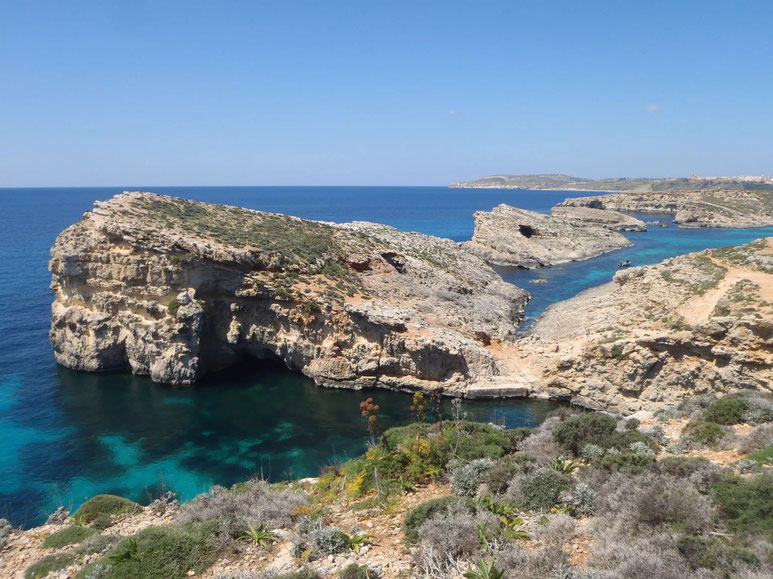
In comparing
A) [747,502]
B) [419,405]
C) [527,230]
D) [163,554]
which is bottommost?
[163,554]

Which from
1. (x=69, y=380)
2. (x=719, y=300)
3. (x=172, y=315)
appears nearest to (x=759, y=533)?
(x=719, y=300)

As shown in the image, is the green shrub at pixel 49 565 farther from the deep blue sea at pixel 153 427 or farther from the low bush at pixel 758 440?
the low bush at pixel 758 440

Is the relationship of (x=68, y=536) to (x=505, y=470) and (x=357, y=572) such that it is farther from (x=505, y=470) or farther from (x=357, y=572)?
(x=505, y=470)

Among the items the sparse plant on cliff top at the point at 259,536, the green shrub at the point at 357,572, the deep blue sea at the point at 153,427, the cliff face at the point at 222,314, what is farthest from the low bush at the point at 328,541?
the cliff face at the point at 222,314

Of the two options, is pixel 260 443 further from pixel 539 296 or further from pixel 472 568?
pixel 539 296

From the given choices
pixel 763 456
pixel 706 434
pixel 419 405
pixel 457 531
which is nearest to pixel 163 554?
pixel 457 531

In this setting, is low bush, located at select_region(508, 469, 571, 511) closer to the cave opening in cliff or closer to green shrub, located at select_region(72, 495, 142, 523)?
green shrub, located at select_region(72, 495, 142, 523)
